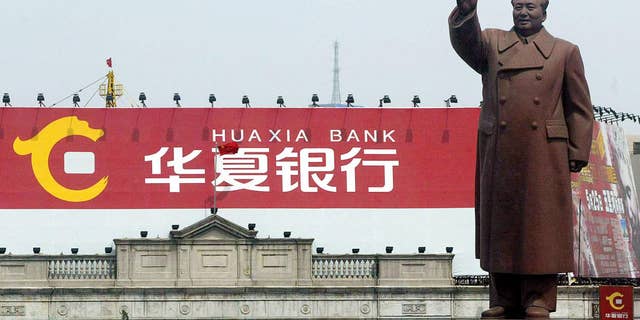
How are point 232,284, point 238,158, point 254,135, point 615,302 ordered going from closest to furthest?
point 615,302 → point 232,284 → point 238,158 → point 254,135

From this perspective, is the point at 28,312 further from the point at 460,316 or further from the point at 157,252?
the point at 460,316

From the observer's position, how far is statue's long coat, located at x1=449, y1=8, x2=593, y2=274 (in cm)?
2423

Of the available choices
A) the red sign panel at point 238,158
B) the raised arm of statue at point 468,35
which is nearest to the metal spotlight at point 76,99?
the red sign panel at point 238,158

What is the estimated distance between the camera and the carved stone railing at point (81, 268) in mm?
76125

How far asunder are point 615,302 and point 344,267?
1276 cm

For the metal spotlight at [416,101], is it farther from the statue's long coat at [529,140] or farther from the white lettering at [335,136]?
the statue's long coat at [529,140]

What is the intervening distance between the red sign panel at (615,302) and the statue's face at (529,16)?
1777 inches

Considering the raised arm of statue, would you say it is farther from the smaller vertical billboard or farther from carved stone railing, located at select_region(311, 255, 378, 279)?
the smaller vertical billboard

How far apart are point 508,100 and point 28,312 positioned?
54.1 meters

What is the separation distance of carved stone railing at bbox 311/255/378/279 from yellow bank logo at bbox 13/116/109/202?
37.4ft

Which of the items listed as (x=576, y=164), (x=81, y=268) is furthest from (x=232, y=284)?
(x=576, y=164)

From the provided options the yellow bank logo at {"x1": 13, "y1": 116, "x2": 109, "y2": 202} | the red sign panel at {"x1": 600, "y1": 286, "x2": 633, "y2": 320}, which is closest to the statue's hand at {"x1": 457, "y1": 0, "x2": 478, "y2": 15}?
the red sign panel at {"x1": 600, "y1": 286, "x2": 633, "y2": 320}

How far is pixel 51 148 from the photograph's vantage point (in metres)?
81.1

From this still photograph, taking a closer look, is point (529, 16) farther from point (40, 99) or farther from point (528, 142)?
point (40, 99)
